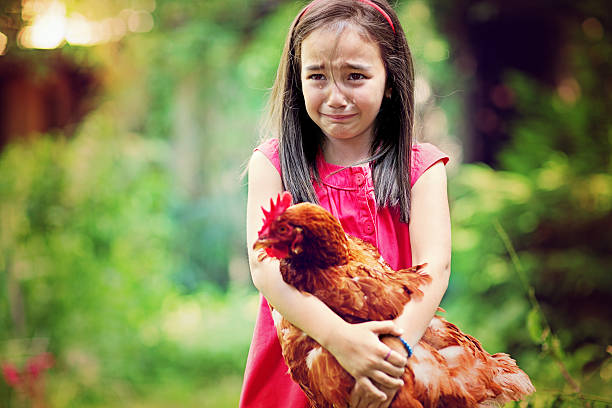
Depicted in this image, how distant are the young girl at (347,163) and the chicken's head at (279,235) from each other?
0.08 metres

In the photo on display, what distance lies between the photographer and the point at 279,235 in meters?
1.11

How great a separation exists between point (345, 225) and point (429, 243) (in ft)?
0.67

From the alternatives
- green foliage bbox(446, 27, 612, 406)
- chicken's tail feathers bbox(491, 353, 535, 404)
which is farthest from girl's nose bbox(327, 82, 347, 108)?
green foliage bbox(446, 27, 612, 406)

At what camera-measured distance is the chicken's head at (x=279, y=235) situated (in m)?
1.11

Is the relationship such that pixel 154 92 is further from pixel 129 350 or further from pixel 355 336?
pixel 355 336

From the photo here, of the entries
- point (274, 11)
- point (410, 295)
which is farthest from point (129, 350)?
point (410, 295)

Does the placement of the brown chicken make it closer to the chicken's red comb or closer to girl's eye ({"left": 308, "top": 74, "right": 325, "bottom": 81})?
the chicken's red comb

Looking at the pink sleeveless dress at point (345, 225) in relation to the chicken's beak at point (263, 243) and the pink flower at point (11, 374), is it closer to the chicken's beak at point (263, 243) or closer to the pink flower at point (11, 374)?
the chicken's beak at point (263, 243)

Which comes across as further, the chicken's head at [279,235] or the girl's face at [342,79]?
the girl's face at [342,79]

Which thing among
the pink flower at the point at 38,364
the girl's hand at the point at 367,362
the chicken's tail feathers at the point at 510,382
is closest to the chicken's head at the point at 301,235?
the girl's hand at the point at 367,362

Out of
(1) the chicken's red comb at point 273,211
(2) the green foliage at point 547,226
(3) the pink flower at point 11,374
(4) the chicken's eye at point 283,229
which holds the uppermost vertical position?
(1) the chicken's red comb at point 273,211

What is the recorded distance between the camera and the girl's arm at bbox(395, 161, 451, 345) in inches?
45.1

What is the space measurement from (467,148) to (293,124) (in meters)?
3.07

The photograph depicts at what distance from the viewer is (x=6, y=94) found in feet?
15.0
